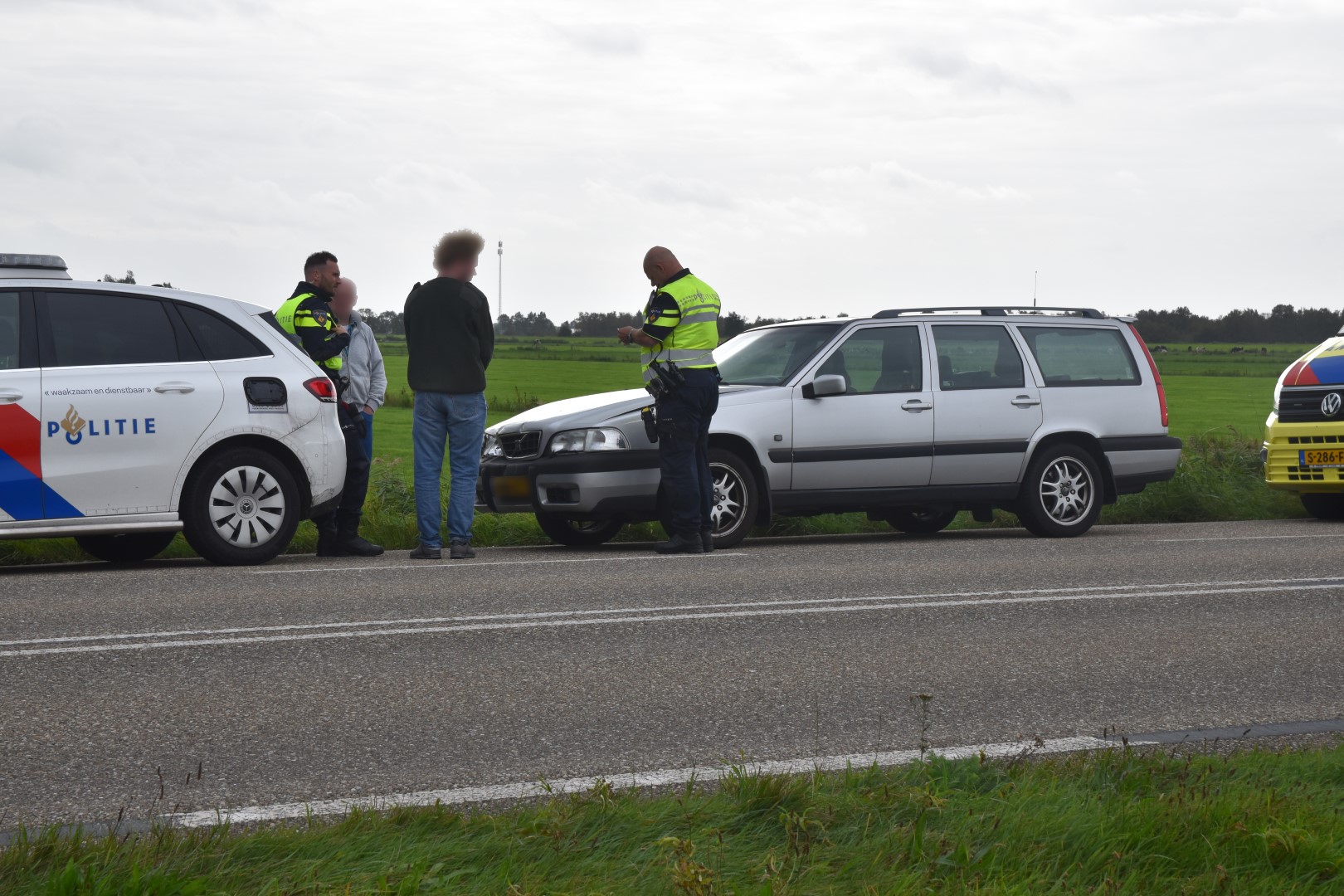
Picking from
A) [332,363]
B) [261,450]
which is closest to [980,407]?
[332,363]

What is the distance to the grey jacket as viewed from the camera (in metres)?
10.4

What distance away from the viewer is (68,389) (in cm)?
879

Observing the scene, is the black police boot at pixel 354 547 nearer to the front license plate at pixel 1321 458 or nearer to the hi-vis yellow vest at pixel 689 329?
the hi-vis yellow vest at pixel 689 329

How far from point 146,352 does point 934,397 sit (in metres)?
5.51

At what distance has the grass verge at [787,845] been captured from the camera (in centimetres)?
310

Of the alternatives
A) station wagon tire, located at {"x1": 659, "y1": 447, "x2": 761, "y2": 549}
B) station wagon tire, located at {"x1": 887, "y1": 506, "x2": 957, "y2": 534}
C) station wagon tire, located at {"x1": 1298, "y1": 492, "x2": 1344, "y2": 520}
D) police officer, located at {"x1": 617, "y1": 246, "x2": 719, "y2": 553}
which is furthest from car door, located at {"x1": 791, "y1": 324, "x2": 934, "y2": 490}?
station wagon tire, located at {"x1": 1298, "y1": 492, "x2": 1344, "y2": 520}

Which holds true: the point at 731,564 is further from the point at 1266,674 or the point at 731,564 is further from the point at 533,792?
the point at 533,792

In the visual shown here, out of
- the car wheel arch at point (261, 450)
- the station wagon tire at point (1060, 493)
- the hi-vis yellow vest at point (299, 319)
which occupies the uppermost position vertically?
the hi-vis yellow vest at point (299, 319)

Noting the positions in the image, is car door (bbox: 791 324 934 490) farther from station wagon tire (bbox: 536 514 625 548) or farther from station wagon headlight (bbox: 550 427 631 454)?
station wagon tire (bbox: 536 514 625 548)

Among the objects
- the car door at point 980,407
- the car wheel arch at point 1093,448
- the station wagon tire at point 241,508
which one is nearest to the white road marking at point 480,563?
the station wagon tire at point 241,508

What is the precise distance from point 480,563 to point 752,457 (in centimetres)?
222

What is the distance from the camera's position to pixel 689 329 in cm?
1012

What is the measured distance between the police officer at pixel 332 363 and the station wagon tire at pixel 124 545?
41.6 inches

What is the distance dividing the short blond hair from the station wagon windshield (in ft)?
6.98
